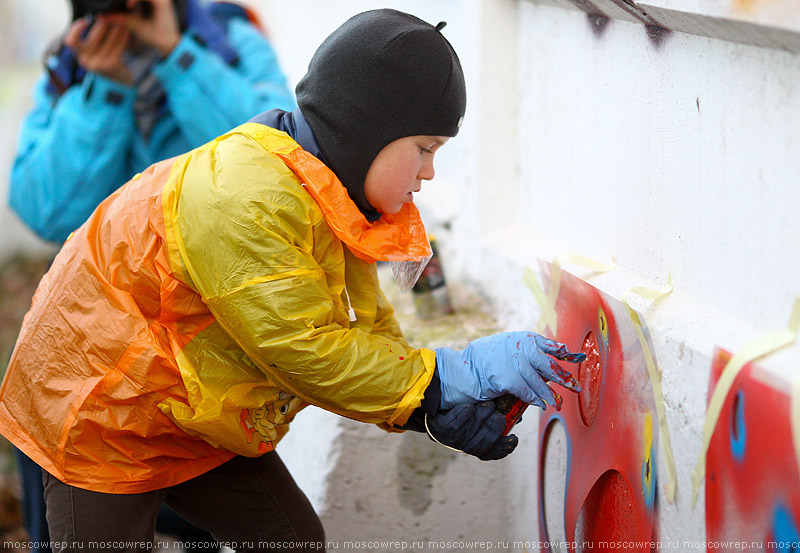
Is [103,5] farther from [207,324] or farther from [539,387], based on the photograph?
[539,387]

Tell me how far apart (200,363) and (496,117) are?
123 centimetres

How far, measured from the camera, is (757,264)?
1436mm

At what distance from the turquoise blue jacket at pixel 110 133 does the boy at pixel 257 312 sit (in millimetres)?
853

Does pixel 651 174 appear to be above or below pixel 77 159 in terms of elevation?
above

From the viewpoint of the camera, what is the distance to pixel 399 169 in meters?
1.73

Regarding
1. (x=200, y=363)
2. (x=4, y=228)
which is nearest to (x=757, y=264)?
(x=200, y=363)

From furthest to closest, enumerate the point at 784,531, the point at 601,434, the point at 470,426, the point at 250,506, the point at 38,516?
the point at 38,516
the point at 250,506
the point at 601,434
the point at 470,426
the point at 784,531

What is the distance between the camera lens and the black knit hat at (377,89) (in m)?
1.65

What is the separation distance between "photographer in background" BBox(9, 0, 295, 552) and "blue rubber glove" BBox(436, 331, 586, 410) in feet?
4.16

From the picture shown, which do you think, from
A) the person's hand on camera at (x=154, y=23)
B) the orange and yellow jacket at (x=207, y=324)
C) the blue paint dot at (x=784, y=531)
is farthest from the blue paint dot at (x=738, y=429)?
the person's hand on camera at (x=154, y=23)

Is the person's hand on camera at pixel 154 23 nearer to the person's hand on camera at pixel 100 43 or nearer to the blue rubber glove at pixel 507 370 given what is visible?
the person's hand on camera at pixel 100 43

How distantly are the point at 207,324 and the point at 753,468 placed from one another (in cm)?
101

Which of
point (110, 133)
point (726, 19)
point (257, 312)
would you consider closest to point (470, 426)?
point (257, 312)

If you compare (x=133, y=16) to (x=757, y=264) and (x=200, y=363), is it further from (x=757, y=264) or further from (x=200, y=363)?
(x=757, y=264)
